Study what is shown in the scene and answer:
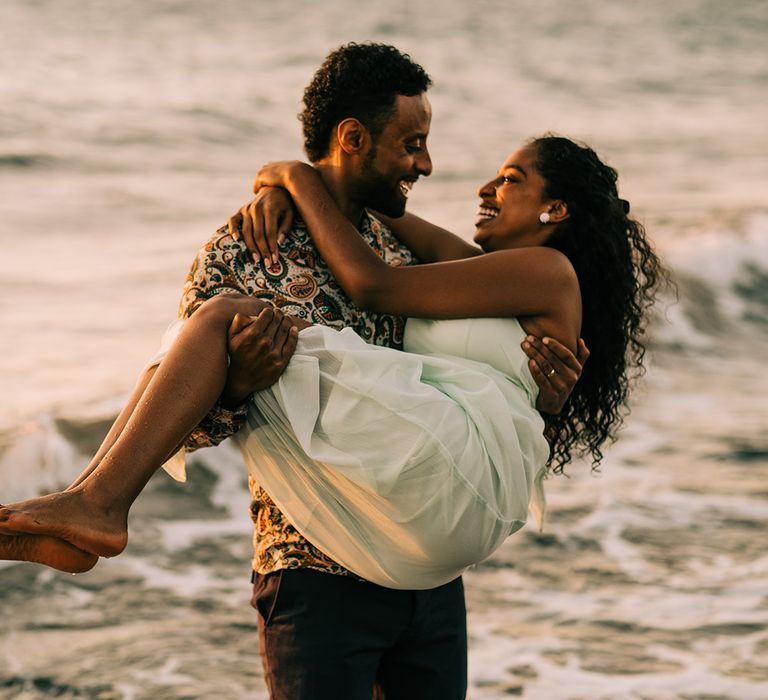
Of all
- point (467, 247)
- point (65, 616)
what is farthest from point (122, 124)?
point (467, 247)

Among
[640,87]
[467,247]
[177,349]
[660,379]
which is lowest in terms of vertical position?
[660,379]

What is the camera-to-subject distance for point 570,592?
5461 millimetres

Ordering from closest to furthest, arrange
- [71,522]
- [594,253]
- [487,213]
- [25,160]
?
[71,522]
[594,253]
[487,213]
[25,160]

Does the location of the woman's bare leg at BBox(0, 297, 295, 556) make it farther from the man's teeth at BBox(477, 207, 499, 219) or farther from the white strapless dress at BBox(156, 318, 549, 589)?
the man's teeth at BBox(477, 207, 499, 219)

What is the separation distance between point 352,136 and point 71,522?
1.08 metres

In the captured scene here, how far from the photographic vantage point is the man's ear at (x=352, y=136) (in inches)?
107

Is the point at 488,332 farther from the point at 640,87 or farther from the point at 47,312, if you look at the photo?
the point at 640,87

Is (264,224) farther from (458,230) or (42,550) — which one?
(458,230)

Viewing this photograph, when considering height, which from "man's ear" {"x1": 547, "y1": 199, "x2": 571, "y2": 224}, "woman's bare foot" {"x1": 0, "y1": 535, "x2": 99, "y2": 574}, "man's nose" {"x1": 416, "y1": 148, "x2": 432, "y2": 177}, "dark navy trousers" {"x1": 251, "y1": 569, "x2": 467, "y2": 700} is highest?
"man's nose" {"x1": 416, "y1": 148, "x2": 432, "y2": 177}

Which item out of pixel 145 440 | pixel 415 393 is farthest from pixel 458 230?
pixel 145 440

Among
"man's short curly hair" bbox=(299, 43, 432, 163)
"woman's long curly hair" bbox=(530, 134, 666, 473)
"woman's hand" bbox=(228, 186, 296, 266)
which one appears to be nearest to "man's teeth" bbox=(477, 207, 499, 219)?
"woman's long curly hair" bbox=(530, 134, 666, 473)

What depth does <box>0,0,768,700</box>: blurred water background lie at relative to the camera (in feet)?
16.4

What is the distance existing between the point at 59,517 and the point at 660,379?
293 inches

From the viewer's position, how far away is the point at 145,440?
2.25m
